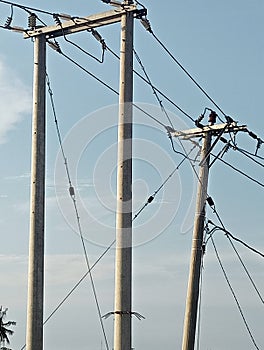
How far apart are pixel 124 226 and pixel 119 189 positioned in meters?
0.62

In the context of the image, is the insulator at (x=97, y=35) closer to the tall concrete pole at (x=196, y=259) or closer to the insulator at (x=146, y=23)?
the insulator at (x=146, y=23)

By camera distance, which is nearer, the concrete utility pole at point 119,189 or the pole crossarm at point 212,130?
the concrete utility pole at point 119,189

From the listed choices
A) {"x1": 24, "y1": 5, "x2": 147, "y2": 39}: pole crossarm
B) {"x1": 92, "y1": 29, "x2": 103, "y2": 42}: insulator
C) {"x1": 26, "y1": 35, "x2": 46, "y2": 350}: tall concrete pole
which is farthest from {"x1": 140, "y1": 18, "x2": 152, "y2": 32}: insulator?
{"x1": 26, "y1": 35, "x2": 46, "y2": 350}: tall concrete pole

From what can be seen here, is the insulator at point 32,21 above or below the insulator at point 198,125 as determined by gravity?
below

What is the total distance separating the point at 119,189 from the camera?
619 inches

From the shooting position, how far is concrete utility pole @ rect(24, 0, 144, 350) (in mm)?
15516

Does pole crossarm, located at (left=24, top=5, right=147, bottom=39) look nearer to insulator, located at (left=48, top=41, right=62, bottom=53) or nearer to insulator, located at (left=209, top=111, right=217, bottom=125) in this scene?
insulator, located at (left=48, top=41, right=62, bottom=53)

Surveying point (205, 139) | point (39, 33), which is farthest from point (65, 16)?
point (205, 139)

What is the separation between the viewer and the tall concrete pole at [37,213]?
15.7 m

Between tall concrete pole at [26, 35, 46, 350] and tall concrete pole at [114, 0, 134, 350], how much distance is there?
132cm

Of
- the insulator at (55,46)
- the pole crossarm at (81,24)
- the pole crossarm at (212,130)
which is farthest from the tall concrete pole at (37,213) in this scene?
the pole crossarm at (212,130)

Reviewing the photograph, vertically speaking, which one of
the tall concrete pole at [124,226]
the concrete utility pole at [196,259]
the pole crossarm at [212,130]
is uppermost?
the pole crossarm at [212,130]

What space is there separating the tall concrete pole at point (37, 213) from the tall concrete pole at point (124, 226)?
1317 mm

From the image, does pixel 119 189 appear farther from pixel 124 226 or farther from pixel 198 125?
pixel 198 125
